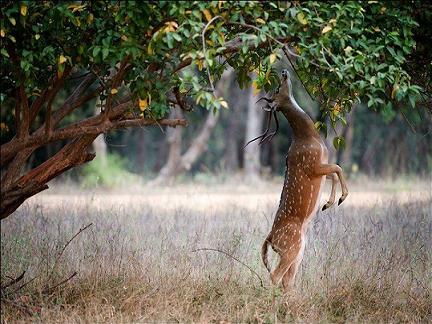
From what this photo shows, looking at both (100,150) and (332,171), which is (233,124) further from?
(332,171)

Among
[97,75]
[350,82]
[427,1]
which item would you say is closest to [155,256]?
[97,75]

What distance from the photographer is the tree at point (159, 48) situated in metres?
6.13

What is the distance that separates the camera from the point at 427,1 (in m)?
7.18

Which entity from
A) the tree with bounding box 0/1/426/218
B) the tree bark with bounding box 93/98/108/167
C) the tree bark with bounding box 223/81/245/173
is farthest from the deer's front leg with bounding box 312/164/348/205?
the tree bark with bounding box 223/81/245/173

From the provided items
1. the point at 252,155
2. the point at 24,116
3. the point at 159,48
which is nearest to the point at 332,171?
the point at 159,48

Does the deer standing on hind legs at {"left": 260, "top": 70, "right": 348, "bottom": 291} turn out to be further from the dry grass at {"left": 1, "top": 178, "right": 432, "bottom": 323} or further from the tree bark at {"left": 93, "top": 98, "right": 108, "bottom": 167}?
the tree bark at {"left": 93, "top": 98, "right": 108, "bottom": 167}

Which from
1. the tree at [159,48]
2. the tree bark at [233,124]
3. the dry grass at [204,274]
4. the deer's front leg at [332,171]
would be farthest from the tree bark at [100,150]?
the tree at [159,48]

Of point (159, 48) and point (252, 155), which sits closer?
point (159, 48)

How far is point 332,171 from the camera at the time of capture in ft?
25.0

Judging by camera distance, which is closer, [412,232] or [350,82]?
[350,82]

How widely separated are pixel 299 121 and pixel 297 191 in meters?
0.70

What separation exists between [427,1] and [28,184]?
13.2 ft

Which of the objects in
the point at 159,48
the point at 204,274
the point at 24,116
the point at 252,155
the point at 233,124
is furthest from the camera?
the point at 233,124

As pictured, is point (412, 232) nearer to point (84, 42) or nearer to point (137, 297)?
point (137, 297)
